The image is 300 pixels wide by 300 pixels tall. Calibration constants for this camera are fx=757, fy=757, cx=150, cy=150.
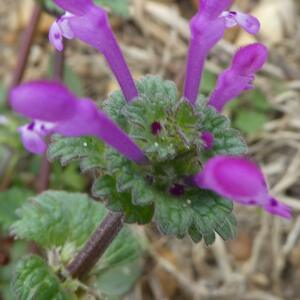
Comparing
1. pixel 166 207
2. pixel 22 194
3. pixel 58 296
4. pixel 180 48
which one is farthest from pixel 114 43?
pixel 180 48

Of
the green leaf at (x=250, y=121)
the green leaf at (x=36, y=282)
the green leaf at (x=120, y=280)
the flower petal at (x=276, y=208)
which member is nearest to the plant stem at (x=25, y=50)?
the green leaf at (x=120, y=280)

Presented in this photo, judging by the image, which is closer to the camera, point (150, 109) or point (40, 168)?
point (150, 109)

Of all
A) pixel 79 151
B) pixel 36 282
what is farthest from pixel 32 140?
pixel 36 282

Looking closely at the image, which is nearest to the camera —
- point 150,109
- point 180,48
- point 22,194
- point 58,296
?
point 150,109

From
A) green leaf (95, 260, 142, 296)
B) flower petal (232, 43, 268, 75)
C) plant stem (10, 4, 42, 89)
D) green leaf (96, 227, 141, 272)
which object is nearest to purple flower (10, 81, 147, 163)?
flower petal (232, 43, 268, 75)

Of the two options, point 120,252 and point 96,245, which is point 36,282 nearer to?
point 96,245

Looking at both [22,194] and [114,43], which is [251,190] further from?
[22,194]

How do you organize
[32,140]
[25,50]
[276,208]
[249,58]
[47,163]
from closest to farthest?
[276,208], [32,140], [249,58], [47,163], [25,50]

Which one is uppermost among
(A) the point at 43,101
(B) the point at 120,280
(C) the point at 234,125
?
(A) the point at 43,101
